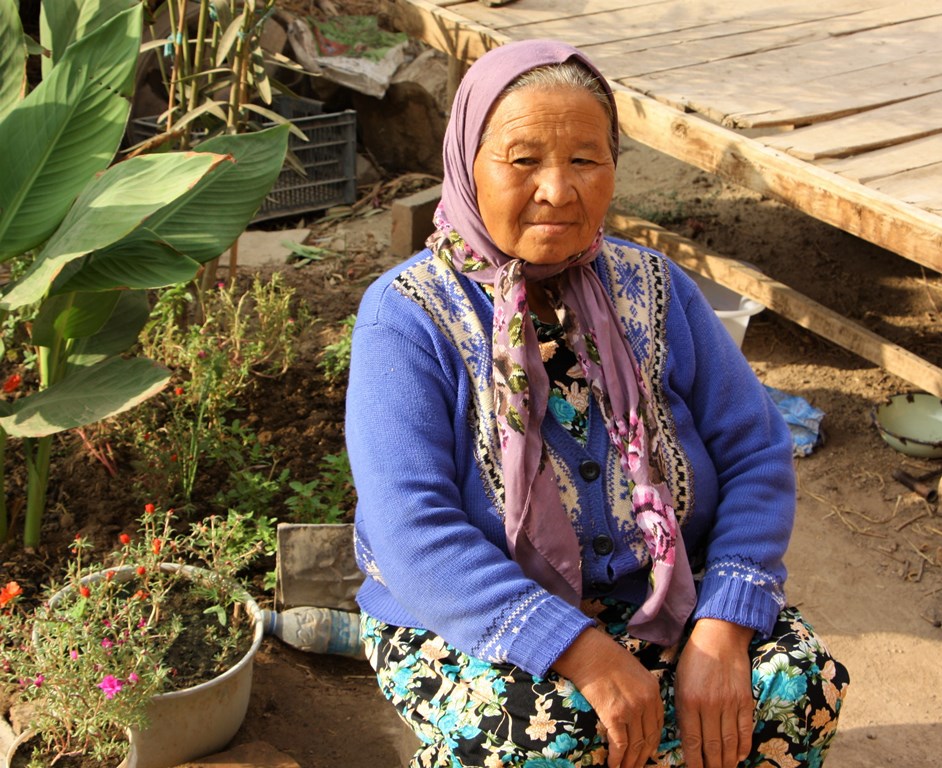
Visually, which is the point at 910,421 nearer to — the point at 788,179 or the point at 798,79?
the point at 788,179

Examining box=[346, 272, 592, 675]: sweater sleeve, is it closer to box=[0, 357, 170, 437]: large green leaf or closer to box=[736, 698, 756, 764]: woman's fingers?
box=[736, 698, 756, 764]: woman's fingers

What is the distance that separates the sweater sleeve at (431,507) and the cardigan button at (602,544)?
0.59 feet

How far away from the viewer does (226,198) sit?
288 centimetres

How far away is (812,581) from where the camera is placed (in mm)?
3576

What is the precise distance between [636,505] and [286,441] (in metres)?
1.65

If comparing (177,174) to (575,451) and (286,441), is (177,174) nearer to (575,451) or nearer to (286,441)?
(575,451)

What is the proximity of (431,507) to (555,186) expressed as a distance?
0.62m

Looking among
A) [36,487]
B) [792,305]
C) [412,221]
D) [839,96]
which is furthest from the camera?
[412,221]

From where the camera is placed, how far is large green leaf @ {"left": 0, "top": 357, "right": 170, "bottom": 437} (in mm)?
2580

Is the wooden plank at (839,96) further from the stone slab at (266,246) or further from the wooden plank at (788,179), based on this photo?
the stone slab at (266,246)

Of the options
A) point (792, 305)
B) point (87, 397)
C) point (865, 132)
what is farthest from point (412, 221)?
point (87, 397)

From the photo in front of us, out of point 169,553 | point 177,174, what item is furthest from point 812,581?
point 177,174

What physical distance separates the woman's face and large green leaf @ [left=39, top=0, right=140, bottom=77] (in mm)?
1377

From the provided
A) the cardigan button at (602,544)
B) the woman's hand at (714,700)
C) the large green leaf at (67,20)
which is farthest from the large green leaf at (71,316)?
the woman's hand at (714,700)
